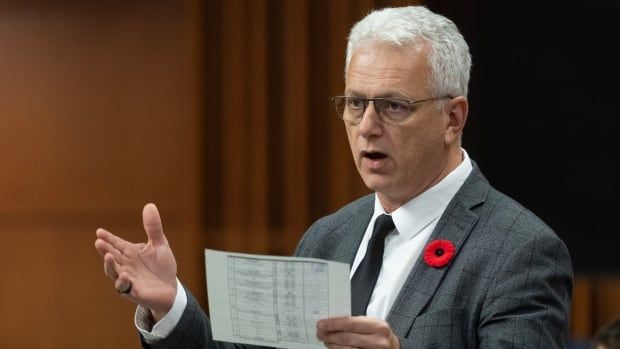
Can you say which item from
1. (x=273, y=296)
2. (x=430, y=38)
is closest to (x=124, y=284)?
(x=273, y=296)

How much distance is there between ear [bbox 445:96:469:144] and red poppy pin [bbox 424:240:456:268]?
27 cm

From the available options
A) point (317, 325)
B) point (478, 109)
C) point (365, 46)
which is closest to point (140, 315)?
point (317, 325)

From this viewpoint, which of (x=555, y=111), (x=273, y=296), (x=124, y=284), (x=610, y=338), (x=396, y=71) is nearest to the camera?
(x=610, y=338)

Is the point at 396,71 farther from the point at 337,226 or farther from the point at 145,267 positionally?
the point at 145,267

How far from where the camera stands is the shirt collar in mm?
2574

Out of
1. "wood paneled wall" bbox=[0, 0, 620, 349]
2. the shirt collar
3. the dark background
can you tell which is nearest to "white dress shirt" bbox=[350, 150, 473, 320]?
the shirt collar

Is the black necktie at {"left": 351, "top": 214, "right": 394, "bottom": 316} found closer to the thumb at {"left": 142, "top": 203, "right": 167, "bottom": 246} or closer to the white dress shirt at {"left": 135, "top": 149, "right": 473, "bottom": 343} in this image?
the white dress shirt at {"left": 135, "top": 149, "right": 473, "bottom": 343}

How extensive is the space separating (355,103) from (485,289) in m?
0.53

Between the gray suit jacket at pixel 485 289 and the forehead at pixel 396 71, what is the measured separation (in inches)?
10.7

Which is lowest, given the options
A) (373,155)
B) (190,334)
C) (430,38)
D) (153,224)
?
(190,334)

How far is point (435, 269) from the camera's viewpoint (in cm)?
242

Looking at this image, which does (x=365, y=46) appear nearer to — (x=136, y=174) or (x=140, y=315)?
(x=140, y=315)

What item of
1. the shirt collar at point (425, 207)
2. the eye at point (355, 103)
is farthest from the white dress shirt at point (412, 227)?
the eye at point (355, 103)

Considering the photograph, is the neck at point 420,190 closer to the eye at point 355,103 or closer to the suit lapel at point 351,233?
the suit lapel at point 351,233
